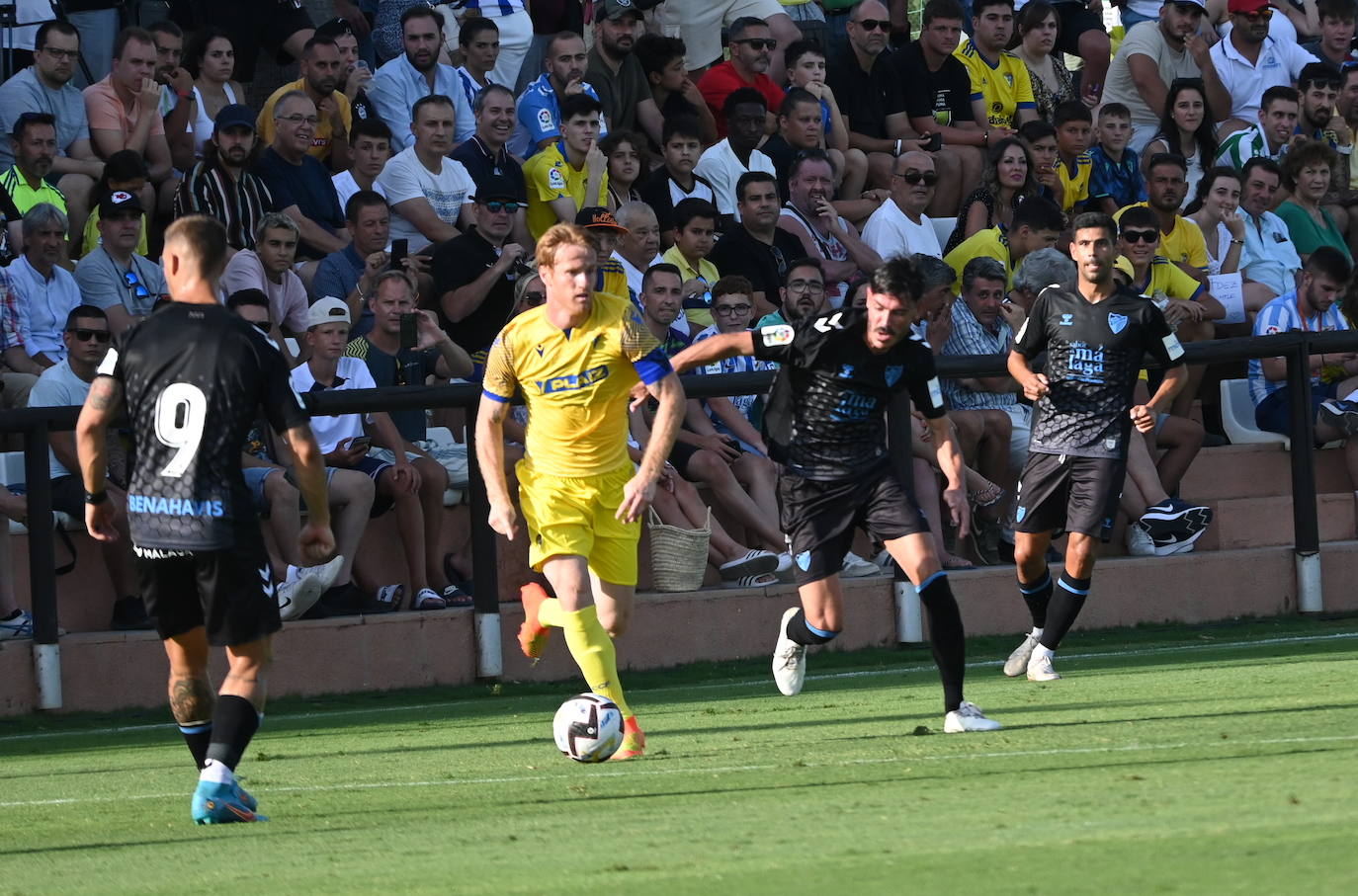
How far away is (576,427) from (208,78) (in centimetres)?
715

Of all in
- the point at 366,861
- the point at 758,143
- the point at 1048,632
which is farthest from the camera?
the point at 758,143

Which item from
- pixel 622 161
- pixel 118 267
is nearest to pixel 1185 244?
pixel 622 161

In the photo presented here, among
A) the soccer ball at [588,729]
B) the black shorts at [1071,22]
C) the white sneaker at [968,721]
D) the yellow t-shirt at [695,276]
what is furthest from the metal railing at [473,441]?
the black shorts at [1071,22]

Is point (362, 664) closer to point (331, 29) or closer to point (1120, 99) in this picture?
point (331, 29)

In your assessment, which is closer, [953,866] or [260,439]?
[953,866]

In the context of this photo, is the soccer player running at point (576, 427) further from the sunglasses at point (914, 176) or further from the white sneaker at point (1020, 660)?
the sunglasses at point (914, 176)

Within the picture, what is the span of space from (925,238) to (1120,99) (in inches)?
160

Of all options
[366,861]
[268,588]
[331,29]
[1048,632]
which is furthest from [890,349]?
[331,29]

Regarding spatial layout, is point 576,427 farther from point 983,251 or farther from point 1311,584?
point 1311,584

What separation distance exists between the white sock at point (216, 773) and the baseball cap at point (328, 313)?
5.25 meters

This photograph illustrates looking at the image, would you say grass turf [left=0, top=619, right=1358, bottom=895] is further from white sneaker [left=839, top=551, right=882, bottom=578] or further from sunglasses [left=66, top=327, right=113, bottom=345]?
sunglasses [left=66, top=327, right=113, bottom=345]

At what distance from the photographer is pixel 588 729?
25.4 feet

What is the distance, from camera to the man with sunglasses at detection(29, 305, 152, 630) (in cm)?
1096

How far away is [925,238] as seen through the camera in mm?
15094
